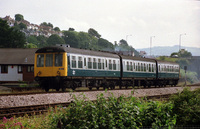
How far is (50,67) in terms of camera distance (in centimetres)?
2408

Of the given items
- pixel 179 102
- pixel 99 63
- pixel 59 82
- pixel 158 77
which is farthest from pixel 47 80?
pixel 158 77

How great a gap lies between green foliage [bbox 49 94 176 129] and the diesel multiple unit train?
14.9m

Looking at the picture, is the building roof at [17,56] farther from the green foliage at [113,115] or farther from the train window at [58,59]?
the green foliage at [113,115]

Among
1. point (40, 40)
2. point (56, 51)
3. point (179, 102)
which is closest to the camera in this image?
point (179, 102)

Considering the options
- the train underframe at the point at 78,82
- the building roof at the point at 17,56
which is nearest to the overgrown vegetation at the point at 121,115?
the train underframe at the point at 78,82

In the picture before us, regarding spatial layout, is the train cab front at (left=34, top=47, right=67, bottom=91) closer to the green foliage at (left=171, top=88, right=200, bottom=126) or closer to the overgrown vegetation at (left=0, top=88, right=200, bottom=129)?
the green foliage at (left=171, top=88, right=200, bottom=126)

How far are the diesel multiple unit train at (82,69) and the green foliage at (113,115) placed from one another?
14.9 metres

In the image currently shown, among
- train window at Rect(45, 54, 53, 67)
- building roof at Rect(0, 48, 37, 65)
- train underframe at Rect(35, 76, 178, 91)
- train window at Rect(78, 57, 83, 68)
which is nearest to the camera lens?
train window at Rect(45, 54, 53, 67)

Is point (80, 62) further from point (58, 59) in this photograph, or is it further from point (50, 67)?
point (50, 67)

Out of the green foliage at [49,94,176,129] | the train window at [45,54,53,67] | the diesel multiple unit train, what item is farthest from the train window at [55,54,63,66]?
the green foliage at [49,94,176,129]

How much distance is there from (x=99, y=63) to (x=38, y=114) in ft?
45.0

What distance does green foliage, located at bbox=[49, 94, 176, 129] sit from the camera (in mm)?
7977

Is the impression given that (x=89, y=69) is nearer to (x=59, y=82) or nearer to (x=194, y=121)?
(x=59, y=82)

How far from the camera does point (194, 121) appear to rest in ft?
29.4
